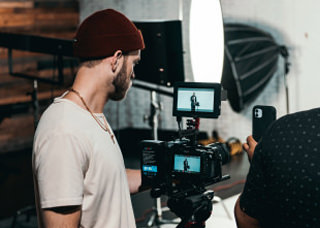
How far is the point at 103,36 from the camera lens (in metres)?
1.27

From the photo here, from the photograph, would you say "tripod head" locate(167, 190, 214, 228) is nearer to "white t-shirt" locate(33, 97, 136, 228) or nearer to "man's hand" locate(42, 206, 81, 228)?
"white t-shirt" locate(33, 97, 136, 228)

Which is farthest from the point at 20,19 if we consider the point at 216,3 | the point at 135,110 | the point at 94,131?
the point at 94,131

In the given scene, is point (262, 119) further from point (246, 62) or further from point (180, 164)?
point (246, 62)

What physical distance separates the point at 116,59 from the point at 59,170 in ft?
1.13

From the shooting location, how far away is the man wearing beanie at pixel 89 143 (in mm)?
1150

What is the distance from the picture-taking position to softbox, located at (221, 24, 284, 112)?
5156 mm

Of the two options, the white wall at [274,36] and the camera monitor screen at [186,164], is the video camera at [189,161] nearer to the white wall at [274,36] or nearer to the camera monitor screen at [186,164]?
the camera monitor screen at [186,164]

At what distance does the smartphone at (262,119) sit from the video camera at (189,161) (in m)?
0.20

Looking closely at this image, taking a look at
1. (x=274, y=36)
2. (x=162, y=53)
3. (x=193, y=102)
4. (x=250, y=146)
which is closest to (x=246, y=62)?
(x=274, y=36)

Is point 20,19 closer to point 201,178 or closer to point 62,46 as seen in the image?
point 62,46

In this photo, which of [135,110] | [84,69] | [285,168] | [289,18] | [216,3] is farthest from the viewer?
[135,110]

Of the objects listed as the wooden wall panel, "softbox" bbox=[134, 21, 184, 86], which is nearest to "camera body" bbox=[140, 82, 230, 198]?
"softbox" bbox=[134, 21, 184, 86]

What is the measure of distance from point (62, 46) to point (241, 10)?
2.57 m

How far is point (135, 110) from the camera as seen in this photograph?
6.16 m
